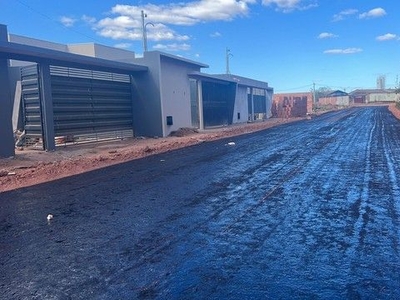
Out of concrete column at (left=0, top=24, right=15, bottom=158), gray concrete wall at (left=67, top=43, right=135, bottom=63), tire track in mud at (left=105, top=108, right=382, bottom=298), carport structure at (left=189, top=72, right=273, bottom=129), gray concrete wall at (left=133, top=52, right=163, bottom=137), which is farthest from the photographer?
gray concrete wall at (left=67, top=43, right=135, bottom=63)

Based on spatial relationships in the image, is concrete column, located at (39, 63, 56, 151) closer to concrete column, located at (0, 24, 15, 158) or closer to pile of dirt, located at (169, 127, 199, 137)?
concrete column, located at (0, 24, 15, 158)

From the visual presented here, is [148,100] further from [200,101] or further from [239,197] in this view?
[239,197]

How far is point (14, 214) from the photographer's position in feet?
24.0

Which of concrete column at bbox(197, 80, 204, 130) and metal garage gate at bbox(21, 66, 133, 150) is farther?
concrete column at bbox(197, 80, 204, 130)

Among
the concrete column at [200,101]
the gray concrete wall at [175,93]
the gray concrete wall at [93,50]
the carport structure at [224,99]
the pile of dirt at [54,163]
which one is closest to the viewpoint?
the pile of dirt at [54,163]

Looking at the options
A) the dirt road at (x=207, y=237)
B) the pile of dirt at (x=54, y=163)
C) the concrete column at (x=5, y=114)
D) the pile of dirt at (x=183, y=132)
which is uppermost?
the concrete column at (x=5, y=114)

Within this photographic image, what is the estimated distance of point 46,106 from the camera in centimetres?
1848

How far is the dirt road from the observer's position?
403cm

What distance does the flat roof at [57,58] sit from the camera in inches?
617

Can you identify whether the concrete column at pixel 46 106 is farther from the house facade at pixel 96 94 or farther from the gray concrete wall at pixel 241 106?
the gray concrete wall at pixel 241 106

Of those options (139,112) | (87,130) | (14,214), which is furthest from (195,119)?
(14,214)

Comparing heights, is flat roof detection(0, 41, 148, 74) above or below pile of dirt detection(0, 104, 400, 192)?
above

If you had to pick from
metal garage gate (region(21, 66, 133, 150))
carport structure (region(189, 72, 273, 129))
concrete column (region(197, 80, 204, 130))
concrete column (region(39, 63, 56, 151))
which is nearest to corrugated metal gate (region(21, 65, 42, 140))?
metal garage gate (region(21, 66, 133, 150))

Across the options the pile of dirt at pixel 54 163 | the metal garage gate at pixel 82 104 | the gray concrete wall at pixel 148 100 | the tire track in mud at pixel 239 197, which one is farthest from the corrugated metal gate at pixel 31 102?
the tire track in mud at pixel 239 197
